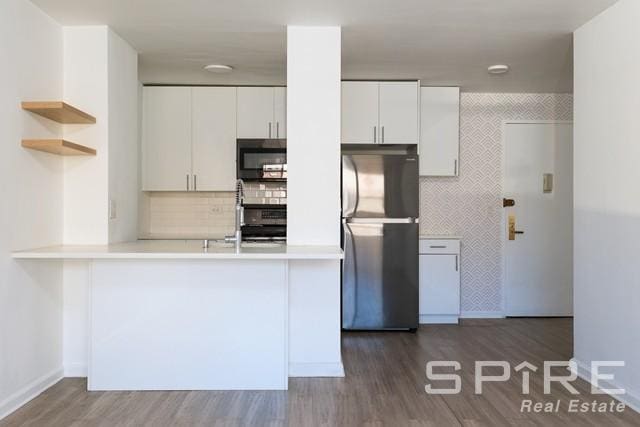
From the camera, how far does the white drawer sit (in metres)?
4.64

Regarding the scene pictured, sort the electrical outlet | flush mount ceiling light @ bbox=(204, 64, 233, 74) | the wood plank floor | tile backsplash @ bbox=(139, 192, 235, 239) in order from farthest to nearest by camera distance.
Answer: tile backsplash @ bbox=(139, 192, 235, 239)
flush mount ceiling light @ bbox=(204, 64, 233, 74)
the electrical outlet
the wood plank floor

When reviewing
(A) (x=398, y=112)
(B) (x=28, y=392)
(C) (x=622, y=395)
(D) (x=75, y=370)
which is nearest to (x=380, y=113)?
(A) (x=398, y=112)

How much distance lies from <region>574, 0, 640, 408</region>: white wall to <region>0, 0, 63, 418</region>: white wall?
3.43 meters

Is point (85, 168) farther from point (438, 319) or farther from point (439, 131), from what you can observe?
point (438, 319)

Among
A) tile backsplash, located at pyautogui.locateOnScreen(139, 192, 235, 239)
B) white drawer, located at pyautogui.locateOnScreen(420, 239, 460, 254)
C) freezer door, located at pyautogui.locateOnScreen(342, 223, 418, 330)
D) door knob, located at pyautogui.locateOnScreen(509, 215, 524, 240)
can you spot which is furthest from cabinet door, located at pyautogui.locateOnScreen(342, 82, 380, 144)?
door knob, located at pyautogui.locateOnScreen(509, 215, 524, 240)

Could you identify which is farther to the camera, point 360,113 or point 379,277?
point 360,113

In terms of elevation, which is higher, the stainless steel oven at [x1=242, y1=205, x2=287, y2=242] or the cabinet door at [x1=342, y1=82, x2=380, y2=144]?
the cabinet door at [x1=342, y1=82, x2=380, y2=144]

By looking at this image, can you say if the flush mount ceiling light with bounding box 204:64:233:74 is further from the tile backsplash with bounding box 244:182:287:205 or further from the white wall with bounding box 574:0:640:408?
the white wall with bounding box 574:0:640:408

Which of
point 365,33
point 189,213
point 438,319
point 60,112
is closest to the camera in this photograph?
point 60,112

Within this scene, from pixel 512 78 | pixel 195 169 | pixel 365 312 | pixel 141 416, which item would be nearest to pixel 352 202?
pixel 365 312

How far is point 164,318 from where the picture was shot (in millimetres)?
2861

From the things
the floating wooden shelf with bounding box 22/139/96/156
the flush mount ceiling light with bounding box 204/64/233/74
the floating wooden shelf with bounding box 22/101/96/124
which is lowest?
the floating wooden shelf with bounding box 22/139/96/156

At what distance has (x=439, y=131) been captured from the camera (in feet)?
15.5

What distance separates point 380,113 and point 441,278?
1707 millimetres
